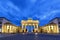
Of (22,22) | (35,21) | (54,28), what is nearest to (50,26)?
(54,28)

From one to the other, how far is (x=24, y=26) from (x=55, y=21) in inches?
902

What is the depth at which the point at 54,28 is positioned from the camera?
190 feet

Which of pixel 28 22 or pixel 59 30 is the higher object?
pixel 28 22

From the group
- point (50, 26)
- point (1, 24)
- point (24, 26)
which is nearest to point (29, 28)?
point (24, 26)

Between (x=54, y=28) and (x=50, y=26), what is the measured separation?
3.67 metres

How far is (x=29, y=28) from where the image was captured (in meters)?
77.4

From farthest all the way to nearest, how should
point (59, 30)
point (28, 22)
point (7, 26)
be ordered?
point (28, 22) < point (7, 26) < point (59, 30)

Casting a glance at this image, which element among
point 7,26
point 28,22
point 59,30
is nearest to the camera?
point 59,30

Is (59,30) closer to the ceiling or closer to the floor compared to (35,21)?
→ closer to the floor

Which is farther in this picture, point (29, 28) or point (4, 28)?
point (29, 28)

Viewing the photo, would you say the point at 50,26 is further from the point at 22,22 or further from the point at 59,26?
the point at 22,22

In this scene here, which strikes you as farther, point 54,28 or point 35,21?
point 35,21

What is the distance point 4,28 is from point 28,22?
19376 mm

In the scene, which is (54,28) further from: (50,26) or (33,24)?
(33,24)
